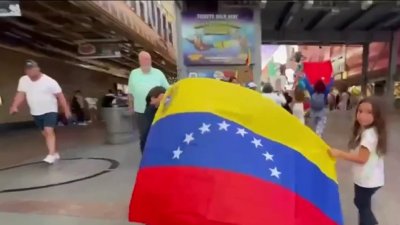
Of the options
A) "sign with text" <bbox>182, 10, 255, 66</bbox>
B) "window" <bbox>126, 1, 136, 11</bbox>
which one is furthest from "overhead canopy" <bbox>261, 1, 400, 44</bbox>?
"window" <bbox>126, 1, 136, 11</bbox>

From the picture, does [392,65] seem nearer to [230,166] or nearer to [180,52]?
[180,52]

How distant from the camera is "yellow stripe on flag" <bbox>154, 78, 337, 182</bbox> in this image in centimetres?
256

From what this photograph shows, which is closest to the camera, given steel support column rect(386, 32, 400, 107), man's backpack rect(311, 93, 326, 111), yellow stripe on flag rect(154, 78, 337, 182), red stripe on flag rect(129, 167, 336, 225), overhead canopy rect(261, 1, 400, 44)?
red stripe on flag rect(129, 167, 336, 225)

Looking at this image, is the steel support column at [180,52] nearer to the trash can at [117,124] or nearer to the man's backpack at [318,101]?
the trash can at [117,124]

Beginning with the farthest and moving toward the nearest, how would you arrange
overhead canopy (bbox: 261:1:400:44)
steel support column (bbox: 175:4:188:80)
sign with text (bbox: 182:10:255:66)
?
overhead canopy (bbox: 261:1:400:44) → steel support column (bbox: 175:4:188:80) → sign with text (bbox: 182:10:255:66)

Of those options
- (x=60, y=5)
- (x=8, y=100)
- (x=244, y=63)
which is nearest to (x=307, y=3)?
(x=244, y=63)

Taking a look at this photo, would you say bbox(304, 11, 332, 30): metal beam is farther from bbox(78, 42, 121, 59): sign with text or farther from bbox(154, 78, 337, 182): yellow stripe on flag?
bbox(154, 78, 337, 182): yellow stripe on flag

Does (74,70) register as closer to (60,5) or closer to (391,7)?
(60,5)

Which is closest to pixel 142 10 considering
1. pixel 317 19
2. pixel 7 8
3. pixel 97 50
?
pixel 97 50

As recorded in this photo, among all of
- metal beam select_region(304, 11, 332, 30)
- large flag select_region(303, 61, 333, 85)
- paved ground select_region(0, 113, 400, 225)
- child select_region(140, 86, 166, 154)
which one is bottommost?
paved ground select_region(0, 113, 400, 225)

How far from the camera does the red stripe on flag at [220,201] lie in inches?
87.6

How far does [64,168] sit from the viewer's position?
6430 millimetres

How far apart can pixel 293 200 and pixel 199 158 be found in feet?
1.89

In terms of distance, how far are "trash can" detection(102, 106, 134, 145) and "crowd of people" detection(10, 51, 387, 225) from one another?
456 mm
